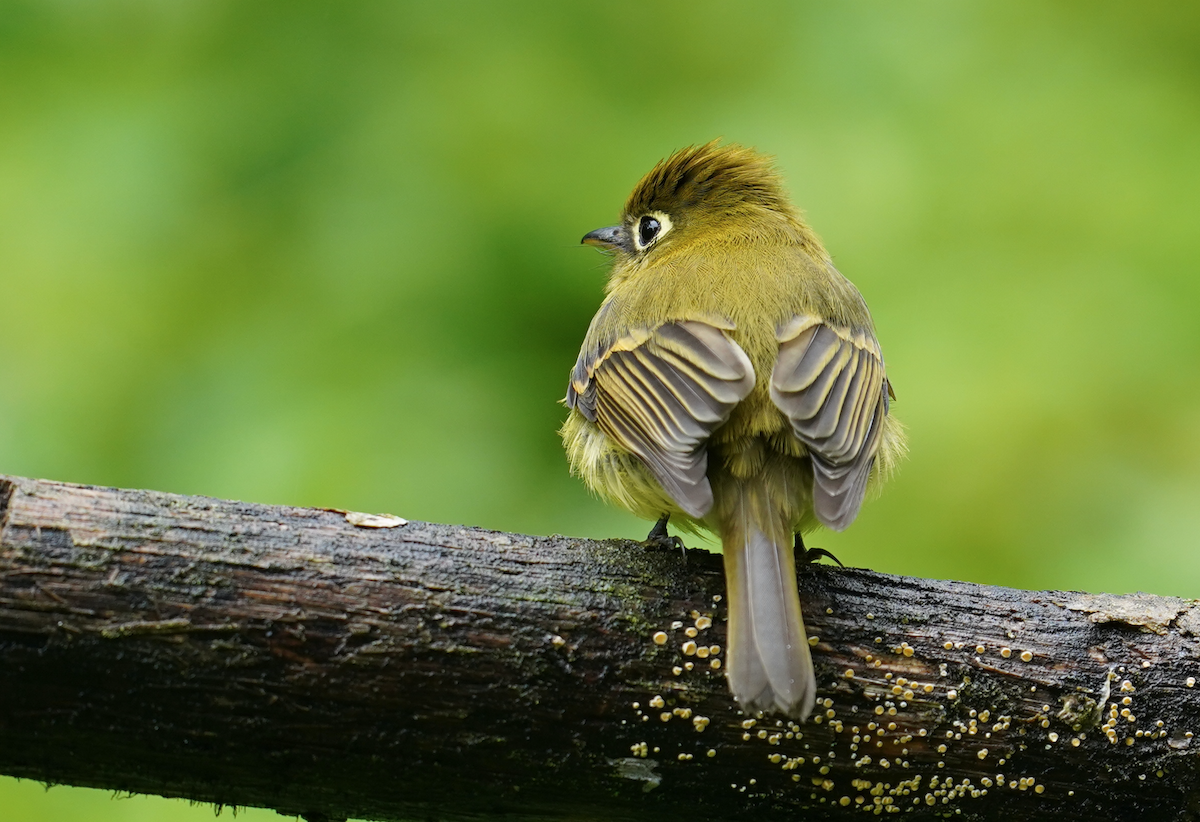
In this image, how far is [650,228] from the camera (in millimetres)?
4336

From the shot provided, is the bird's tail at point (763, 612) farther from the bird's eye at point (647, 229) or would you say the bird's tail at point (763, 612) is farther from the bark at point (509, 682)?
the bird's eye at point (647, 229)

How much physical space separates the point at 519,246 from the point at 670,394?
1.21 metres

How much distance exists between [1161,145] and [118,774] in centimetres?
391

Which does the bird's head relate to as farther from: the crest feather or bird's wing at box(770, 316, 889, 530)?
bird's wing at box(770, 316, 889, 530)

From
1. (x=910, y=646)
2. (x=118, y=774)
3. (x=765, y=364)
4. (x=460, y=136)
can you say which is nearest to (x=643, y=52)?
(x=460, y=136)

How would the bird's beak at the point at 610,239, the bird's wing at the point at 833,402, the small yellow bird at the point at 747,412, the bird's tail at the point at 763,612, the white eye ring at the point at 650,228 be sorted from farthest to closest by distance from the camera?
1. the white eye ring at the point at 650,228
2. the bird's beak at the point at 610,239
3. the bird's wing at the point at 833,402
4. the small yellow bird at the point at 747,412
5. the bird's tail at the point at 763,612

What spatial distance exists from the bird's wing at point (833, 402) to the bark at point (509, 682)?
23 centimetres

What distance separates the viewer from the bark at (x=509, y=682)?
7.18ft

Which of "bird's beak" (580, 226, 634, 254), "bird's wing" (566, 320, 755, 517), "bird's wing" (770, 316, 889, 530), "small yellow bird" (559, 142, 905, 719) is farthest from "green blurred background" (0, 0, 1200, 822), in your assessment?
"bird's wing" (770, 316, 889, 530)

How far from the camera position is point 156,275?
3811mm

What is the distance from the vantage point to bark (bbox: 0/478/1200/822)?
2.19 meters

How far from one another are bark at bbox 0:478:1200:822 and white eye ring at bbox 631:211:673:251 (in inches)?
72.1

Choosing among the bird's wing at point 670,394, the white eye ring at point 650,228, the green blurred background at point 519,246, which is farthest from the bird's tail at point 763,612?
the white eye ring at point 650,228

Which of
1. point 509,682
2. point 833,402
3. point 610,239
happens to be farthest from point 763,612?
point 610,239
